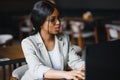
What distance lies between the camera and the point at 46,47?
1.98 metres

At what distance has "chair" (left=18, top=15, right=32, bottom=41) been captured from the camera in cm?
670

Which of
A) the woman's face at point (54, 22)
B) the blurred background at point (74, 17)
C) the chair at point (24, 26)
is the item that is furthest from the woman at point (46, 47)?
the chair at point (24, 26)

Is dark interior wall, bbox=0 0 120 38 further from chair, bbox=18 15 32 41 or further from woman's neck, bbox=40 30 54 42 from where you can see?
woman's neck, bbox=40 30 54 42

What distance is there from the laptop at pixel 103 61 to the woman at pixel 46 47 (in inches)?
21.5

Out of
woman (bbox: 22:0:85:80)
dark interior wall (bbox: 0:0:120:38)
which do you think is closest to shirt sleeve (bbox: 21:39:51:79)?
woman (bbox: 22:0:85:80)

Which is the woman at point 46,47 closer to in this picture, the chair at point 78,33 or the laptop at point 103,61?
the laptop at point 103,61

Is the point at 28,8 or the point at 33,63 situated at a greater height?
the point at 28,8

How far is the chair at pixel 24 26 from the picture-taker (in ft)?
22.0

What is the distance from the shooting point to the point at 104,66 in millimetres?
1179

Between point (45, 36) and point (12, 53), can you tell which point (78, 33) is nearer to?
point (12, 53)

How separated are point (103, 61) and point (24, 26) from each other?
6322 mm

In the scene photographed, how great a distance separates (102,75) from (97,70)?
0.14 feet

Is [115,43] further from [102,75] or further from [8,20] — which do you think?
[8,20]

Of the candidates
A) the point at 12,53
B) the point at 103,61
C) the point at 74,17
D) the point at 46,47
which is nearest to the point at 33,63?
the point at 46,47
